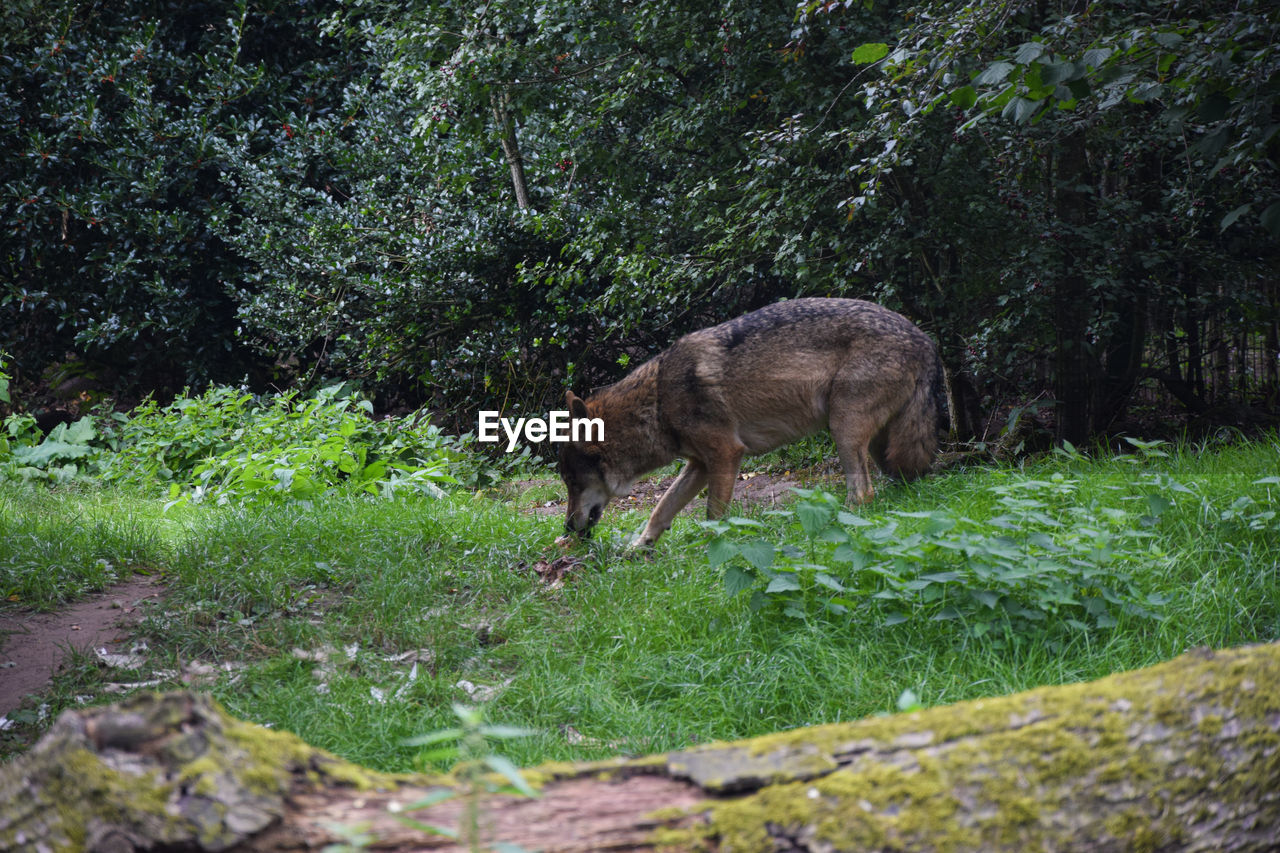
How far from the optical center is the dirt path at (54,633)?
4.80m

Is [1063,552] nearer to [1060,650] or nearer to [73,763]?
[1060,650]

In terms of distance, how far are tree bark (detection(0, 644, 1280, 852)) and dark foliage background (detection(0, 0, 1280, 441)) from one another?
3639 mm

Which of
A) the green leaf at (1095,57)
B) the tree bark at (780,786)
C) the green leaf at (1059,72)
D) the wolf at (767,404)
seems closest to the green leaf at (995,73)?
the green leaf at (1059,72)

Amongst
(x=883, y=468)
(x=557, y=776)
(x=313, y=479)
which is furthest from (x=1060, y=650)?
(x=313, y=479)

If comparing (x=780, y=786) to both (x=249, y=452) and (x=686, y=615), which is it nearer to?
(x=686, y=615)

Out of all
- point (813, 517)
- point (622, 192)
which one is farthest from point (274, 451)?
point (813, 517)

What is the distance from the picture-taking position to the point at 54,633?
5434mm

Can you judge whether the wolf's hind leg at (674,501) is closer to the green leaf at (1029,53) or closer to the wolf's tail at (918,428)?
the wolf's tail at (918,428)

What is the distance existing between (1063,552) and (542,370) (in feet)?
29.4

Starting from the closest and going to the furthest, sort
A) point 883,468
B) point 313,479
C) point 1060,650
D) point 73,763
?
1. point 73,763
2. point 1060,650
3. point 883,468
4. point 313,479

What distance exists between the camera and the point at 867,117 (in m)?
8.02

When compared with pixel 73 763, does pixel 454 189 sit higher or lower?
higher

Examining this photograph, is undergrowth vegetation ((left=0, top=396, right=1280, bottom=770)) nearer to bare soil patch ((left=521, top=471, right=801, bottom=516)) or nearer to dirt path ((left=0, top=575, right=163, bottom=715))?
dirt path ((left=0, top=575, right=163, bottom=715))

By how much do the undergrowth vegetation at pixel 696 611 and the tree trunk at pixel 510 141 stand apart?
478 centimetres
